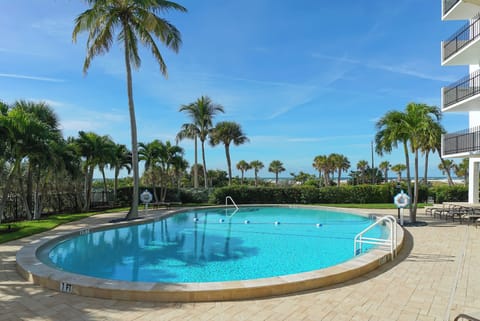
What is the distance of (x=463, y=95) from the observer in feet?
54.0

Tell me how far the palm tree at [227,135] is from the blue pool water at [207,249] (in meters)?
14.2

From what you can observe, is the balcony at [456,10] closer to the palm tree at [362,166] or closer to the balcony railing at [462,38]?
the balcony railing at [462,38]

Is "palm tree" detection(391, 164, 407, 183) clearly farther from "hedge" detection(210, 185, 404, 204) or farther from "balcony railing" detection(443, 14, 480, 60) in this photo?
"balcony railing" detection(443, 14, 480, 60)

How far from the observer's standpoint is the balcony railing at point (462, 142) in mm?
15055

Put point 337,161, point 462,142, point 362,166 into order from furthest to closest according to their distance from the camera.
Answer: point 362,166 < point 337,161 < point 462,142

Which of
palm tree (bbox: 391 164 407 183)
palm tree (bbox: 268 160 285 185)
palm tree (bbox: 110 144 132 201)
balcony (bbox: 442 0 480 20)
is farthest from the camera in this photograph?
palm tree (bbox: 268 160 285 185)

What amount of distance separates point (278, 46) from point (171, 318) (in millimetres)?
17372

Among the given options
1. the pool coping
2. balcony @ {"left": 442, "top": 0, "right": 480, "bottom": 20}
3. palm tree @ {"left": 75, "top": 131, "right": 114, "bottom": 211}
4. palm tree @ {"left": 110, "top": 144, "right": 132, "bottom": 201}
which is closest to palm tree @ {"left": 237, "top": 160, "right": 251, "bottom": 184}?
palm tree @ {"left": 110, "top": 144, "right": 132, "bottom": 201}

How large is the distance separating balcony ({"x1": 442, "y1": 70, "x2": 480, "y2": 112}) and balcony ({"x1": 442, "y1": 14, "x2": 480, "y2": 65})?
0.98m

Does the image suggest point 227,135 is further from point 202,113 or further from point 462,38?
point 462,38

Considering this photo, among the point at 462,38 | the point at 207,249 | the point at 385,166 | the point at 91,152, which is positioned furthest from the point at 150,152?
the point at 385,166

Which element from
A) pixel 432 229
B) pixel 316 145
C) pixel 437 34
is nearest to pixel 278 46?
pixel 437 34

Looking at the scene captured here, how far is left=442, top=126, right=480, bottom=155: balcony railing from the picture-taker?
15.1 m

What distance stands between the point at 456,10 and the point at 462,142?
7430 millimetres
